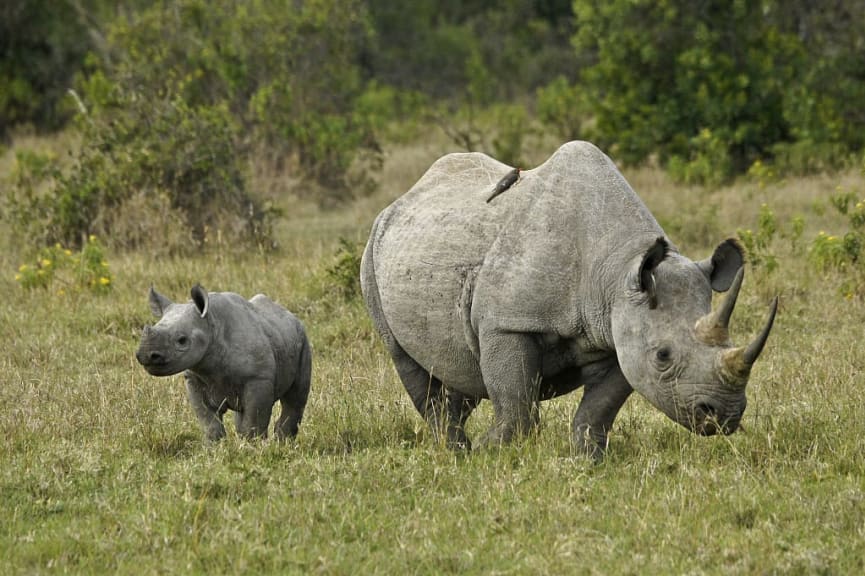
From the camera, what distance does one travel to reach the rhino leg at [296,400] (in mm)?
8125

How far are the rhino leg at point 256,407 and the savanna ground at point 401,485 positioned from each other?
0.22 meters

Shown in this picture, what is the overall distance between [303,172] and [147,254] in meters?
5.73

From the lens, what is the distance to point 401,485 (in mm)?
6586

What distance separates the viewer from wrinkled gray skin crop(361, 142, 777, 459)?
6.36 metres

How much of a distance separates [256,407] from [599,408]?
1.84m

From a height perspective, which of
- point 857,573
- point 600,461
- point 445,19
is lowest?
point 445,19

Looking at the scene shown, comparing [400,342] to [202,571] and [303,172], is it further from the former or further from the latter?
[303,172]

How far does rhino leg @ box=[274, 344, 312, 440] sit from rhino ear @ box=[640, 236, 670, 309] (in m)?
2.48

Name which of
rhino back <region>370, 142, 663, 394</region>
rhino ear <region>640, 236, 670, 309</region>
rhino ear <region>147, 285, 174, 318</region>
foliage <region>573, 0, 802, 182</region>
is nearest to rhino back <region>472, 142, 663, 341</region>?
rhino back <region>370, 142, 663, 394</region>

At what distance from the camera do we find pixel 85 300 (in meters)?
12.3

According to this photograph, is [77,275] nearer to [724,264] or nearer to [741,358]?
[724,264]

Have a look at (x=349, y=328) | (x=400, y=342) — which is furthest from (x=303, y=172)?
(x=400, y=342)

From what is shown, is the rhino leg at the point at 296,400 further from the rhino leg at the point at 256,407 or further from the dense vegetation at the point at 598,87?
the dense vegetation at the point at 598,87

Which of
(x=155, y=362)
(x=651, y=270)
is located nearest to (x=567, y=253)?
(x=651, y=270)
